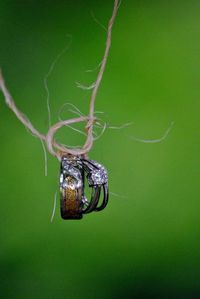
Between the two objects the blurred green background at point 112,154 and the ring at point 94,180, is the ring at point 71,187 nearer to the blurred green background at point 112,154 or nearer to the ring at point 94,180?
the ring at point 94,180

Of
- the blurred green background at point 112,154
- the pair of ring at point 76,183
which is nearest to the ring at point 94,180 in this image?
the pair of ring at point 76,183

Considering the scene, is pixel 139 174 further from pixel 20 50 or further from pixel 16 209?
pixel 20 50

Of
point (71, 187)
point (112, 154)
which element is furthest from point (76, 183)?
point (112, 154)

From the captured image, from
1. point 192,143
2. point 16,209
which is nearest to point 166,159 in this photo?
point 192,143

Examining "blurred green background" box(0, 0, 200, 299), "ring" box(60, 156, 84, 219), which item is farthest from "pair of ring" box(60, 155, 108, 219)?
"blurred green background" box(0, 0, 200, 299)

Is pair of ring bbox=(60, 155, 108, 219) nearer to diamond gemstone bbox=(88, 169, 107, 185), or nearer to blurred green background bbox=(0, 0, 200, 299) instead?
diamond gemstone bbox=(88, 169, 107, 185)

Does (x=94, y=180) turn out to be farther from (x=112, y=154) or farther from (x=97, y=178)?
(x=112, y=154)

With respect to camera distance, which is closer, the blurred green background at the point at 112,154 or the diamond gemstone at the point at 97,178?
the diamond gemstone at the point at 97,178

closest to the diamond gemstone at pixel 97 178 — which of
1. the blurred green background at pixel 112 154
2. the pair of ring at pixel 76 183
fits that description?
the pair of ring at pixel 76 183
